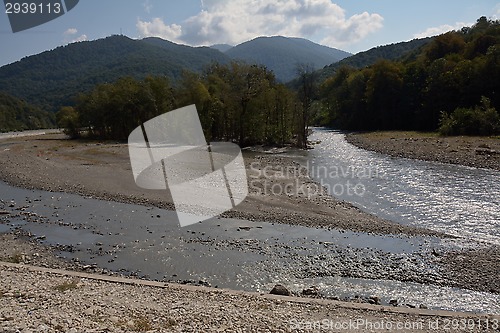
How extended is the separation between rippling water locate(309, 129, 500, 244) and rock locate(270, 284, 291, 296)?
290 inches

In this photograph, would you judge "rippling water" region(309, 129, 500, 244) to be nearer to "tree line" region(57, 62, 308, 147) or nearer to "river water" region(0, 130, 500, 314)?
"river water" region(0, 130, 500, 314)

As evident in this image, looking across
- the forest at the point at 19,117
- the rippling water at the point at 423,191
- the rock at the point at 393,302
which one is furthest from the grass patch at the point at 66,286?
the forest at the point at 19,117

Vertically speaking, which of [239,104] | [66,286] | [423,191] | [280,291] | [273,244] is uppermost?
[239,104]

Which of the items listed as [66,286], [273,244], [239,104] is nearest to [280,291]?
[273,244]

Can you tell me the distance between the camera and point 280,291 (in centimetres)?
862

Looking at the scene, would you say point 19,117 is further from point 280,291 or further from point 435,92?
point 280,291

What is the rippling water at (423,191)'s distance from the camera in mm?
14414

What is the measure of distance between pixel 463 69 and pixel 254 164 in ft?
116

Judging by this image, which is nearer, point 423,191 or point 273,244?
point 273,244

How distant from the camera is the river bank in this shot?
92.0 ft

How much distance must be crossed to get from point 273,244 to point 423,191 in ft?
36.0

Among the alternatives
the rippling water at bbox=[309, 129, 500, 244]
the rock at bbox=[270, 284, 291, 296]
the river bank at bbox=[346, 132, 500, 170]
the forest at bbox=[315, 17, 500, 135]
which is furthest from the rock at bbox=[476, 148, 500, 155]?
the rock at bbox=[270, 284, 291, 296]

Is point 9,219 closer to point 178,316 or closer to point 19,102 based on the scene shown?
point 178,316

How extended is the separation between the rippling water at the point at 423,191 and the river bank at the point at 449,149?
1581mm
